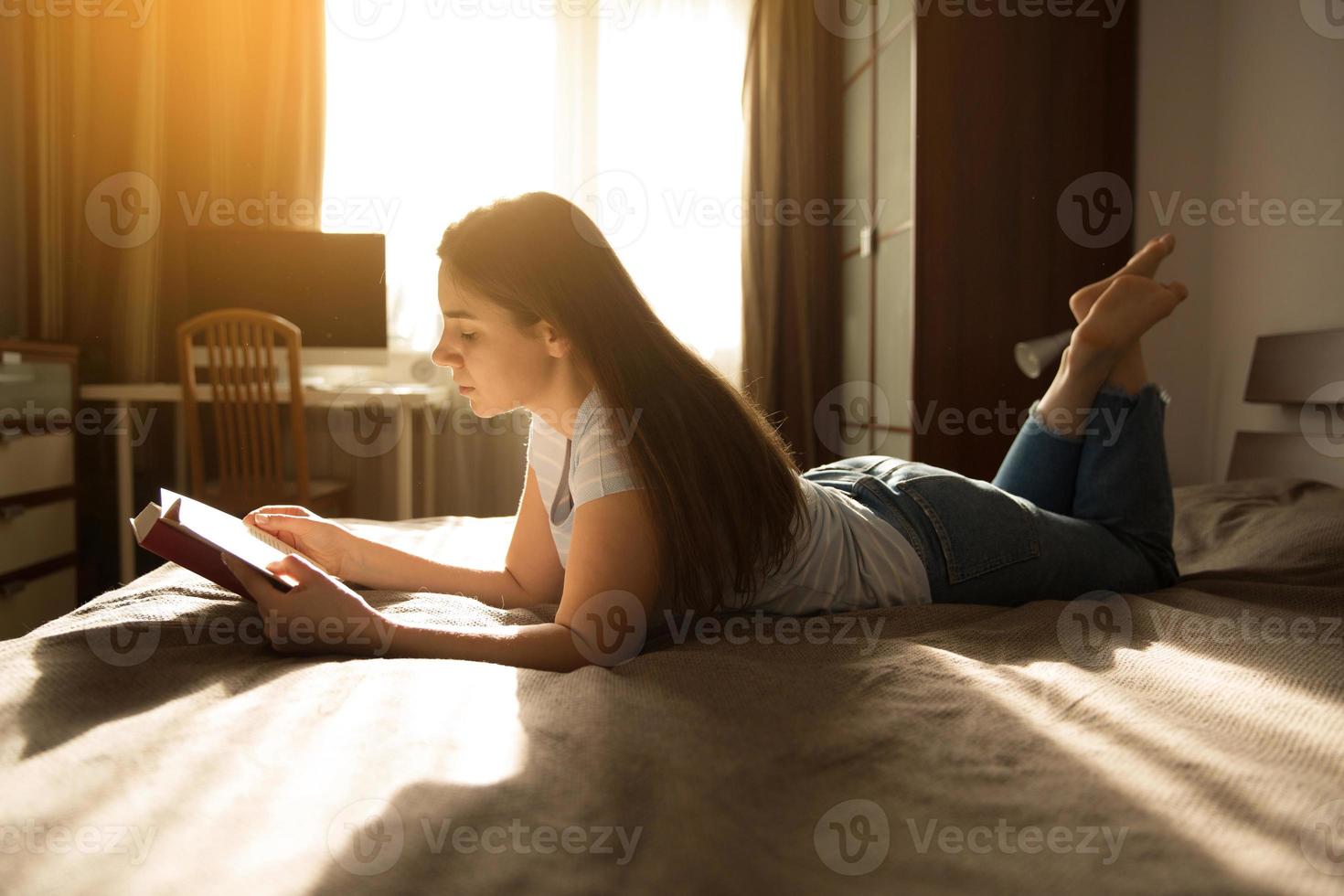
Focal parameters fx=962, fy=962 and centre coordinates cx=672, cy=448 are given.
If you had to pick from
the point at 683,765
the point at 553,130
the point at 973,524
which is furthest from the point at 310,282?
the point at 683,765

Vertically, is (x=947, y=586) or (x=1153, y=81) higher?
(x=1153, y=81)

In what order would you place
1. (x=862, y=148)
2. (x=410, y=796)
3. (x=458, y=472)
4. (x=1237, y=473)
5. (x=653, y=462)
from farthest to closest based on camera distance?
(x=458, y=472) → (x=862, y=148) → (x=1237, y=473) → (x=653, y=462) → (x=410, y=796)

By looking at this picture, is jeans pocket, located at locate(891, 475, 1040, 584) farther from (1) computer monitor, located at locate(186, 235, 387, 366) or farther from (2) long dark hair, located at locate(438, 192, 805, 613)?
(1) computer monitor, located at locate(186, 235, 387, 366)

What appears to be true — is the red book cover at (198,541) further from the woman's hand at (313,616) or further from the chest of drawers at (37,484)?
the chest of drawers at (37,484)

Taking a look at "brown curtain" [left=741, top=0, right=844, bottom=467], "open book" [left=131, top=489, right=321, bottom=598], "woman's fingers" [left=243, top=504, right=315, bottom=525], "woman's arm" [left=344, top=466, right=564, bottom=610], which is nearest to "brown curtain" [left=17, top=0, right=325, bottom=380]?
"brown curtain" [left=741, top=0, right=844, bottom=467]

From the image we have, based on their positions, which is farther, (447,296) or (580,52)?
(580,52)

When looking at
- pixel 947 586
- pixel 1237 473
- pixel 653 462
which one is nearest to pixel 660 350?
pixel 653 462

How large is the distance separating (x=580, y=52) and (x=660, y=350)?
9.11 feet

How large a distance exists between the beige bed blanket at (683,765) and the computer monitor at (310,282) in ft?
7.65

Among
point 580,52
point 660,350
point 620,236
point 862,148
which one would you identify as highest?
point 580,52

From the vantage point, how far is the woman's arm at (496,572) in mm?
1166

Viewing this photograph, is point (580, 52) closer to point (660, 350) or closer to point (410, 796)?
point (660, 350)

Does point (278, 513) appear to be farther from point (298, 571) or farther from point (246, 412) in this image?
point (246, 412)

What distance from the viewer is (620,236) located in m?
3.48
